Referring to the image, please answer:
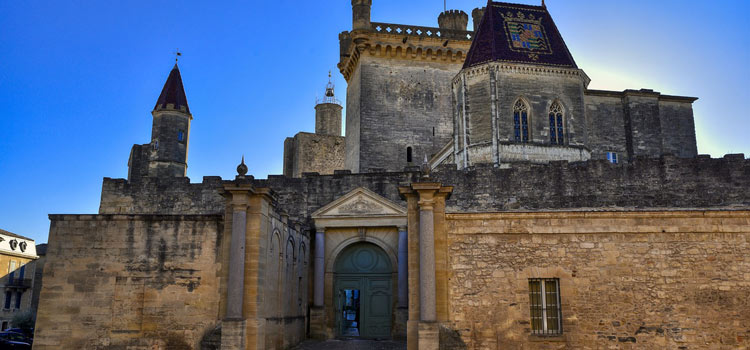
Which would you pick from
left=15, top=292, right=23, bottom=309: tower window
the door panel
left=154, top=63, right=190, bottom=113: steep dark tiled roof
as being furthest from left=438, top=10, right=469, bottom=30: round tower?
left=15, top=292, right=23, bottom=309: tower window

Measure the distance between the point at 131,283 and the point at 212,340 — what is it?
2287mm

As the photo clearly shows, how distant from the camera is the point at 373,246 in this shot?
66.2 ft

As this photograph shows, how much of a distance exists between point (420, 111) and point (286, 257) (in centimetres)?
1856

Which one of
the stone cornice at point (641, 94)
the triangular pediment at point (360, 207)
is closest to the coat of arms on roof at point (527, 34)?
the stone cornice at point (641, 94)

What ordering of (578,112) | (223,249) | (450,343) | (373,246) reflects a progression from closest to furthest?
(450,343)
(223,249)
(373,246)
(578,112)

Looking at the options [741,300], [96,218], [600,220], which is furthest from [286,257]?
[741,300]

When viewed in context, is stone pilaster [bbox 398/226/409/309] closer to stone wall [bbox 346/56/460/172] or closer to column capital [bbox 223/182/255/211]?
column capital [bbox 223/182/255/211]

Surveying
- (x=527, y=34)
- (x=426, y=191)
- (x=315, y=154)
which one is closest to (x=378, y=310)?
(x=426, y=191)

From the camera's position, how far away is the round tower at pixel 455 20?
34.8 m

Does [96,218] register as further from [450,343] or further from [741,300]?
[741,300]

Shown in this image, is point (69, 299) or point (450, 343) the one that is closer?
point (450, 343)

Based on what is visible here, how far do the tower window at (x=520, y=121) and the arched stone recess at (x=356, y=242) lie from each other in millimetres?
7825

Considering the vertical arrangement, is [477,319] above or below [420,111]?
below

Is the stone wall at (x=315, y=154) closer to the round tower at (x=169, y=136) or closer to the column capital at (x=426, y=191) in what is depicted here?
the round tower at (x=169, y=136)
